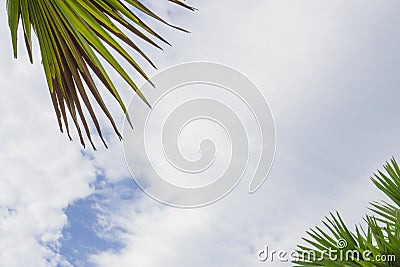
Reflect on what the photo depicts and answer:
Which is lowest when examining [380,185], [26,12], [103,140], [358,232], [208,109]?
[103,140]

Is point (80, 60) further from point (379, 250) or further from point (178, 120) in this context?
point (379, 250)

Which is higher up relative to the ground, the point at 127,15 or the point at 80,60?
the point at 127,15

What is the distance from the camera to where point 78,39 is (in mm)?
1234

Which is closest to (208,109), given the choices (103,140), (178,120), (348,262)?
(178,120)

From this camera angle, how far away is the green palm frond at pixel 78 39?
49.6 inches

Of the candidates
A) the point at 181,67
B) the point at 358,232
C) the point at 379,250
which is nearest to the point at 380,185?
the point at 358,232

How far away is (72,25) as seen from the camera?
4.03ft

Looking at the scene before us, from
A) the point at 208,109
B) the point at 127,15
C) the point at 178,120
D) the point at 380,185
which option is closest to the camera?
the point at 127,15

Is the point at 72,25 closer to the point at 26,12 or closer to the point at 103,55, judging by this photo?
the point at 103,55

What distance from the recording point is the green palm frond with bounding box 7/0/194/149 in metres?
1.26

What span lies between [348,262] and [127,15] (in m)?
1.66

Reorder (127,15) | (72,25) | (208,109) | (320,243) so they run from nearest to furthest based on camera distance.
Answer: (72,25) → (127,15) → (320,243) → (208,109)

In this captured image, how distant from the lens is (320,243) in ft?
9.07

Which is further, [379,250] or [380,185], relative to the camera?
[380,185]
